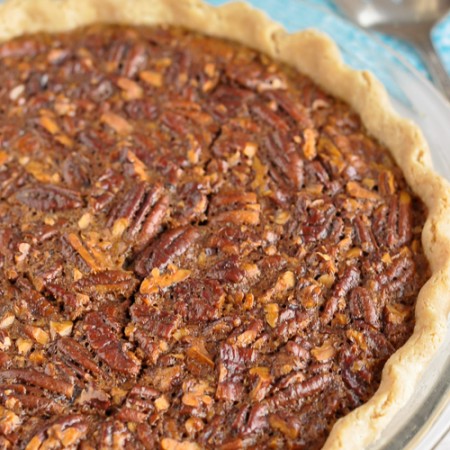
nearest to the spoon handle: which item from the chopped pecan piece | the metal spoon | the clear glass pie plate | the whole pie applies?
the metal spoon

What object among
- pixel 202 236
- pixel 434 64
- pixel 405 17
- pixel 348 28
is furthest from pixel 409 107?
pixel 202 236

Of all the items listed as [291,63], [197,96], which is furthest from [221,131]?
[291,63]

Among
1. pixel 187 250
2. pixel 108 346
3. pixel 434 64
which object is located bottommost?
pixel 108 346

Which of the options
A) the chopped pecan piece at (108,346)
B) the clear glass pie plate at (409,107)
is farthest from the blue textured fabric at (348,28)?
the chopped pecan piece at (108,346)

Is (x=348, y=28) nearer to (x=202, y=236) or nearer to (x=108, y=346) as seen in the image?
(x=202, y=236)

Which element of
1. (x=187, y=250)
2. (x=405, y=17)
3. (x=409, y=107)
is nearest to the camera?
(x=187, y=250)

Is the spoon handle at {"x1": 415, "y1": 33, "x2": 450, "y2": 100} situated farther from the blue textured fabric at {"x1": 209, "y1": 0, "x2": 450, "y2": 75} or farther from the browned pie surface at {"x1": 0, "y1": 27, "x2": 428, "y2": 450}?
the browned pie surface at {"x1": 0, "y1": 27, "x2": 428, "y2": 450}

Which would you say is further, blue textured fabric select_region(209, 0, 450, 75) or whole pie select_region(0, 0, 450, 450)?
blue textured fabric select_region(209, 0, 450, 75)
